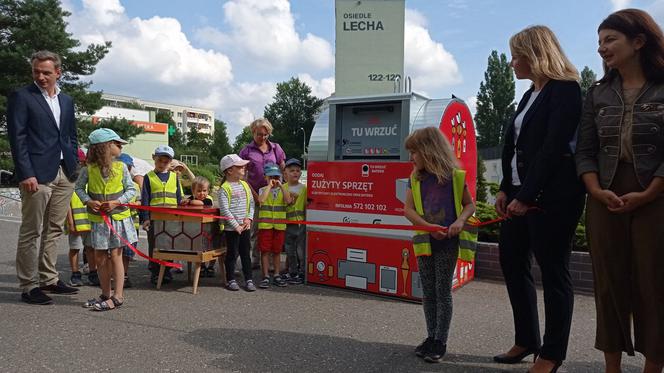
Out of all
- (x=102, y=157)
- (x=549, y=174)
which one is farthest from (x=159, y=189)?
(x=549, y=174)

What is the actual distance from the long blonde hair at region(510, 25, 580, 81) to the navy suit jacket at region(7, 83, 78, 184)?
392 cm

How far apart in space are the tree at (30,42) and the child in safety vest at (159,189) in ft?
72.6

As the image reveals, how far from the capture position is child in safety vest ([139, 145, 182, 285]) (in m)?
5.70

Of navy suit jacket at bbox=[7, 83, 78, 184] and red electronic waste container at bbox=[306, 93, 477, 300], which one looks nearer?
navy suit jacket at bbox=[7, 83, 78, 184]

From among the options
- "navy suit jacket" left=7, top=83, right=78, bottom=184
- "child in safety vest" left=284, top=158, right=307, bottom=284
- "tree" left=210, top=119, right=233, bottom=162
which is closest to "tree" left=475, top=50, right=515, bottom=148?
"tree" left=210, top=119, right=233, bottom=162

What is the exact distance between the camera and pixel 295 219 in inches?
237

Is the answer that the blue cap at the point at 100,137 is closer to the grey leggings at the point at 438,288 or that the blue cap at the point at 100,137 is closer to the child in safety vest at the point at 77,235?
the child in safety vest at the point at 77,235

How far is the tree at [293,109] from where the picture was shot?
8212 cm

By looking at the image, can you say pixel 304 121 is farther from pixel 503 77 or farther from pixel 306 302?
pixel 306 302

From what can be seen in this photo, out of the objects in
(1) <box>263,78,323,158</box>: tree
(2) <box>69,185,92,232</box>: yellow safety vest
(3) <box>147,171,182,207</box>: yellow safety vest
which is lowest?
(2) <box>69,185,92,232</box>: yellow safety vest

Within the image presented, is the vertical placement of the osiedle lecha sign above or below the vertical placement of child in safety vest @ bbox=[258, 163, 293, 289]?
above

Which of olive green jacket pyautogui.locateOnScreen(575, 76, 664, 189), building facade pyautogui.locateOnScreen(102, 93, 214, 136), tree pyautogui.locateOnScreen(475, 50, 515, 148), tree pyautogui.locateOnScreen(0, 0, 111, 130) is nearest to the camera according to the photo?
olive green jacket pyautogui.locateOnScreen(575, 76, 664, 189)

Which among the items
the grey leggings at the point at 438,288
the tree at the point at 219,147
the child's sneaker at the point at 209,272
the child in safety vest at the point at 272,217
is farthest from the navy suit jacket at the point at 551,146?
the tree at the point at 219,147

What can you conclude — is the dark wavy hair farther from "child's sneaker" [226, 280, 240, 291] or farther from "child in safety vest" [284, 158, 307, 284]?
"child's sneaker" [226, 280, 240, 291]
